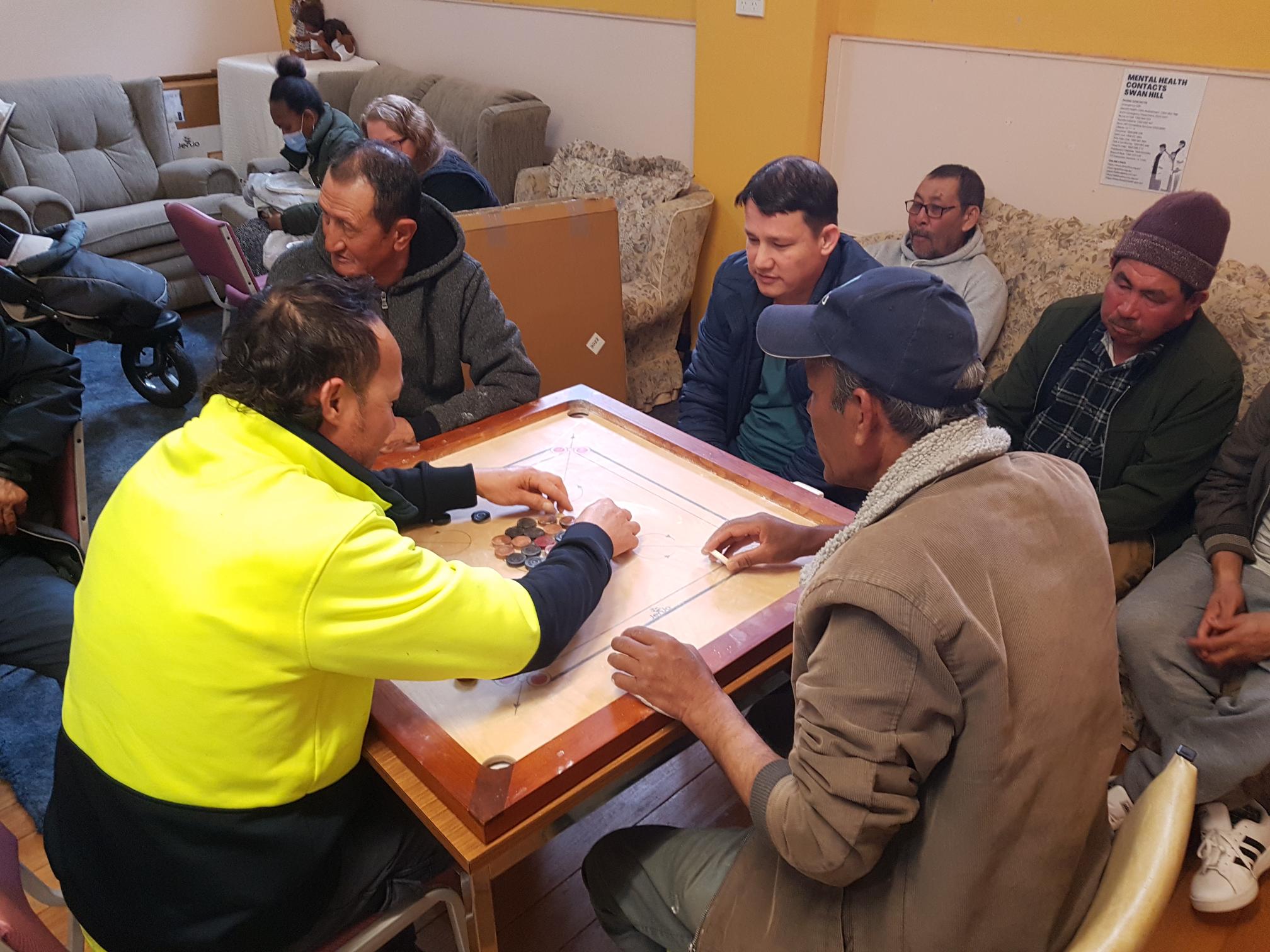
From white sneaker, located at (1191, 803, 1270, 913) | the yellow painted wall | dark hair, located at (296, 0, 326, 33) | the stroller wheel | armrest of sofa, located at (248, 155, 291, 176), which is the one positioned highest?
dark hair, located at (296, 0, 326, 33)

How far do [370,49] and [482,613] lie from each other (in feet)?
18.8

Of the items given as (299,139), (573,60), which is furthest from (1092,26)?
(299,139)

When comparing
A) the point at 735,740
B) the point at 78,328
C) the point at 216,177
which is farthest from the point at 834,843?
the point at 216,177

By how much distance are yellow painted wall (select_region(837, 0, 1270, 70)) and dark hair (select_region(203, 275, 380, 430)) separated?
8.39 feet

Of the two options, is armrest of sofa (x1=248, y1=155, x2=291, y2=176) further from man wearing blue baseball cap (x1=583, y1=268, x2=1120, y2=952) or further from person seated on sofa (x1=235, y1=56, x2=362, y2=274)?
man wearing blue baseball cap (x1=583, y1=268, x2=1120, y2=952)

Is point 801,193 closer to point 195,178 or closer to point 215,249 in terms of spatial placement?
point 215,249

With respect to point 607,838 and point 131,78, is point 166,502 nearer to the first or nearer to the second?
point 607,838

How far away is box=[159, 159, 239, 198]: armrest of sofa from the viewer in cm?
503

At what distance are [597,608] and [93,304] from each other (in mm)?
2907

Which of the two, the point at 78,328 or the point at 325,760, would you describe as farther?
the point at 78,328

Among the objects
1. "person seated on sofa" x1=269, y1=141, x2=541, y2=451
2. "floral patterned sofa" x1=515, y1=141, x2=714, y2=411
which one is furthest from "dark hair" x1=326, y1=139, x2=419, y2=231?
"floral patterned sofa" x1=515, y1=141, x2=714, y2=411

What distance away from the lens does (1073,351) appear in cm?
220

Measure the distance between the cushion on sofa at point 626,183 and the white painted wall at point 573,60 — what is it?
15 cm

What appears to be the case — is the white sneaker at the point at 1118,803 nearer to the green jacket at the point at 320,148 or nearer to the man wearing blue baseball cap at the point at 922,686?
the man wearing blue baseball cap at the point at 922,686
